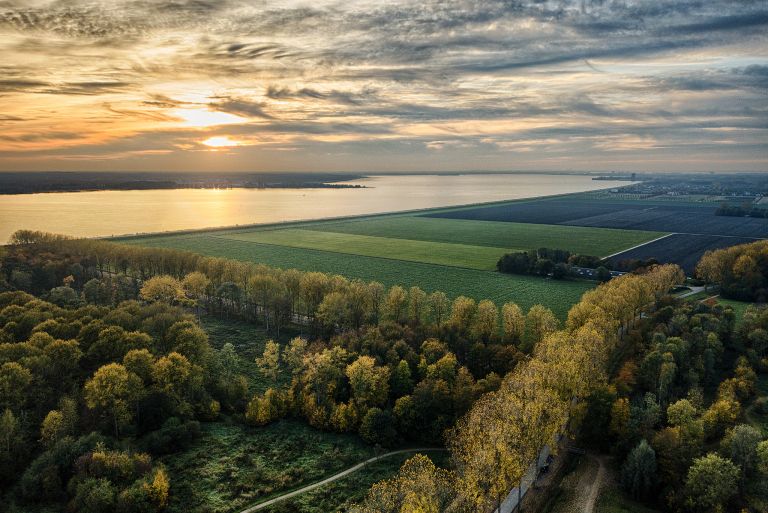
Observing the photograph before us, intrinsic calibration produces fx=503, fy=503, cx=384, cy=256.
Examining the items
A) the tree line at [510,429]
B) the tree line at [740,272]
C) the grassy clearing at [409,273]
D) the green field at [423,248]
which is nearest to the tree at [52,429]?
the tree line at [510,429]

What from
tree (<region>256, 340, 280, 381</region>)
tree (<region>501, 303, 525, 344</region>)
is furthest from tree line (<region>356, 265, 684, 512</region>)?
tree (<region>256, 340, 280, 381</region>)

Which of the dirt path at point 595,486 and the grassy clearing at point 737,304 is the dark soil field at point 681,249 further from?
the dirt path at point 595,486

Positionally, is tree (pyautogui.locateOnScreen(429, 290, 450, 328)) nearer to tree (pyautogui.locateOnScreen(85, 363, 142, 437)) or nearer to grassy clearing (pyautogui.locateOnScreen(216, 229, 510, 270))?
tree (pyautogui.locateOnScreen(85, 363, 142, 437))

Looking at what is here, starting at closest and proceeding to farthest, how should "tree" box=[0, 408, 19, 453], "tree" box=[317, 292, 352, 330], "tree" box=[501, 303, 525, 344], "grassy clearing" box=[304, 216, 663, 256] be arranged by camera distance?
"tree" box=[0, 408, 19, 453]
"tree" box=[501, 303, 525, 344]
"tree" box=[317, 292, 352, 330]
"grassy clearing" box=[304, 216, 663, 256]

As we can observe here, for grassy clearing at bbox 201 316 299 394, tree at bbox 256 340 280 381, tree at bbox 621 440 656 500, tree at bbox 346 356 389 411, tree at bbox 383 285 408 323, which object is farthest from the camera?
tree at bbox 383 285 408 323

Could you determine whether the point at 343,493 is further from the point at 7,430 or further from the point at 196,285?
the point at 196,285

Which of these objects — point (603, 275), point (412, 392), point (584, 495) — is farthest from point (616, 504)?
point (603, 275)
